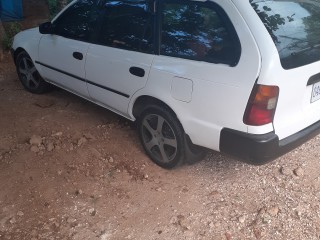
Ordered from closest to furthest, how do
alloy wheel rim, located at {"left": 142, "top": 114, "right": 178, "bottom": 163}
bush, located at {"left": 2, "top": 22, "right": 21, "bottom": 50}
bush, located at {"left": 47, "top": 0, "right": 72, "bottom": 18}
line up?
alloy wheel rim, located at {"left": 142, "top": 114, "right": 178, "bottom": 163} → bush, located at {"left": 2, "top": 22, "right": 21, "bottom": 50} → bush, located at {"left": 47, "top": 0, "right": 72, "bottom": 18}

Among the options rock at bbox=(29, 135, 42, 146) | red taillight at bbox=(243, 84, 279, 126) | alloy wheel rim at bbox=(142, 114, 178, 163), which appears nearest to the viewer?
red taillight at bbox=(243, 84, 279, 126)

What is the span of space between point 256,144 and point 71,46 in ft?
8.08

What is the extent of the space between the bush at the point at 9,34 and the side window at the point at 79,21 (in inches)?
133

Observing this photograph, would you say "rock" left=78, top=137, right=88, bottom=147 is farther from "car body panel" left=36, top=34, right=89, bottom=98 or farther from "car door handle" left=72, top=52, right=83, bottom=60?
"car door handle" left=72, top=52, right=83, bottom=60

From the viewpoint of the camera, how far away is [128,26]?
11.5 feet

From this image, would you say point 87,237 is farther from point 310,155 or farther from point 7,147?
point 310,155

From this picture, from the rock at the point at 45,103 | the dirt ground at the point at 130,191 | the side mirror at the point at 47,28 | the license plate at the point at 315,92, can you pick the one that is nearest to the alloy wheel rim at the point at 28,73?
the rock at the point at 45,103

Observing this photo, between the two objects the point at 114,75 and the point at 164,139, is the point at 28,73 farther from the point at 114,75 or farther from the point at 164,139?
the point at 164,139

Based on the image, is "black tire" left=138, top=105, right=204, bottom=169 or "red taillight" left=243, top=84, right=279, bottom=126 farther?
"black tire" left=138, top=105, right=204, bottom=169

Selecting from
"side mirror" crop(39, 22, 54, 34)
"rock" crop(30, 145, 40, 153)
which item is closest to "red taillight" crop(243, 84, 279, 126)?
"rock" crop(30, 145, 40, 153)

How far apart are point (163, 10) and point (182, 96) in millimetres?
809

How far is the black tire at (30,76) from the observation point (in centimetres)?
509

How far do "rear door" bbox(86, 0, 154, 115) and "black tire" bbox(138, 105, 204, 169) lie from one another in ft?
0.92

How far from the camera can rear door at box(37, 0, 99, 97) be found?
156 inches
